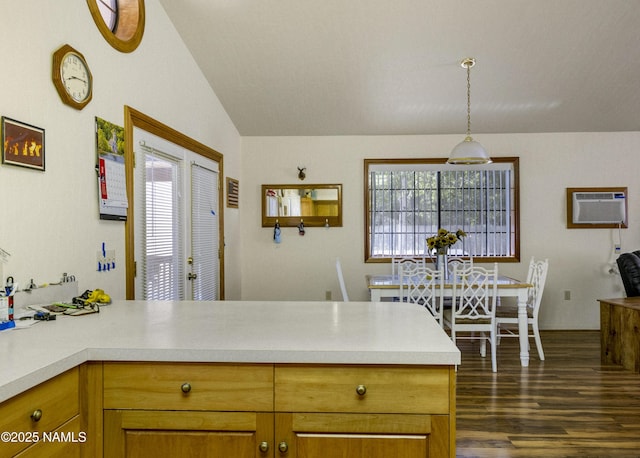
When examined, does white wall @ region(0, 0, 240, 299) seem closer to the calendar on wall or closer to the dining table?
the calendar on wall

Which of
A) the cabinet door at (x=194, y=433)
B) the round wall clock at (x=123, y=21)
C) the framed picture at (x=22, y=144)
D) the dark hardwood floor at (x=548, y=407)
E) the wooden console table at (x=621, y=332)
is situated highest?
the round wall clock at (x=123, y=21)

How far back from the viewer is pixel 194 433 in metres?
1.36

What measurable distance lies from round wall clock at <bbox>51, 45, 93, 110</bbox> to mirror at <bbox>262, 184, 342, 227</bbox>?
322cm

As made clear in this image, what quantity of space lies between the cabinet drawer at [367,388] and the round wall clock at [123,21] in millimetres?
2352

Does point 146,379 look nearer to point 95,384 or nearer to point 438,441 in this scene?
point 95,384

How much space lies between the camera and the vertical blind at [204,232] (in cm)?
396

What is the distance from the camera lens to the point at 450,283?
404 centimetres

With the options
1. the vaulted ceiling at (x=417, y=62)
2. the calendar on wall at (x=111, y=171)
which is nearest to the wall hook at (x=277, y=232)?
the vaulted ceiling at (x=417, y=62)

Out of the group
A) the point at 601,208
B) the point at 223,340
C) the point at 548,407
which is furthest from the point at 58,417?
the point at 601,208

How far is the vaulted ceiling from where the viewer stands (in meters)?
3.50

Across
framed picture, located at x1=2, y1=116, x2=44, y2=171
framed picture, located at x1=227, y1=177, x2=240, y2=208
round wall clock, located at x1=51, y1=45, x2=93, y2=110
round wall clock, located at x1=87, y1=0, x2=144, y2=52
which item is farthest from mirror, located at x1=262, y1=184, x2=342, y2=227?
framed picture, located at x1=2, y1=116, x2=44, y2=171

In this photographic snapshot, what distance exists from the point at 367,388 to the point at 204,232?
3.16 m

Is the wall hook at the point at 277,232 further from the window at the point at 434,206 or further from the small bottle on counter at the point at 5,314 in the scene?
the small bottle on counter at the point at 5,314

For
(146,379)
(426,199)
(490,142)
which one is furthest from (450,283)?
(146,379)
